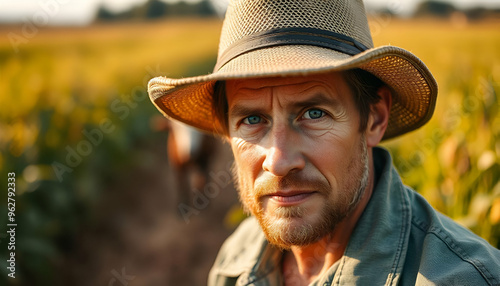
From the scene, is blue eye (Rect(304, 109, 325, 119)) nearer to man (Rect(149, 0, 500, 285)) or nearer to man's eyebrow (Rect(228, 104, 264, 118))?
man (Rect(149, 0, 500, 285))

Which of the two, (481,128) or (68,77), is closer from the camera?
(481,128)

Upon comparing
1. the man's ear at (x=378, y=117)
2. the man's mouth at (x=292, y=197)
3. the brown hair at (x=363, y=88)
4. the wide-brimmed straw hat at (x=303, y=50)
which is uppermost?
the wide-brimmed straw hat at (x=303, y=50)

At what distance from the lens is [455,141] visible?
3035 mm

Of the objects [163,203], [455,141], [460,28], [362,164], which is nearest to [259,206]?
[362,164]

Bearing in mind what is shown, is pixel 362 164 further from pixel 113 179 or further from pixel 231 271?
pixel 113 179

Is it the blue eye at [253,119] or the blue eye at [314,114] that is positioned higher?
the blue eye at [314,114]

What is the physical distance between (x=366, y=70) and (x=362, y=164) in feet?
1.43

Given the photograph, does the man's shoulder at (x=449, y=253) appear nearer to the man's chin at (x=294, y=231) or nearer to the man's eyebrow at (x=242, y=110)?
the man's chin at (x=294, y=231)

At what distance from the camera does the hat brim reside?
1.57 meters

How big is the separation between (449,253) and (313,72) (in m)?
0.91

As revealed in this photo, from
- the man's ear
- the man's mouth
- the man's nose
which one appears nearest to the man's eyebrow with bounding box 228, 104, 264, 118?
the man's nose

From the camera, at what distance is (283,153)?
1730 mm

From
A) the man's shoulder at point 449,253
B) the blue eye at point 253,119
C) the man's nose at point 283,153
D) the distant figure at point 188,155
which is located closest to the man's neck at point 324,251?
the man's shoulder at point 449,253

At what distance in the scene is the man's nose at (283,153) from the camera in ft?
5.64
